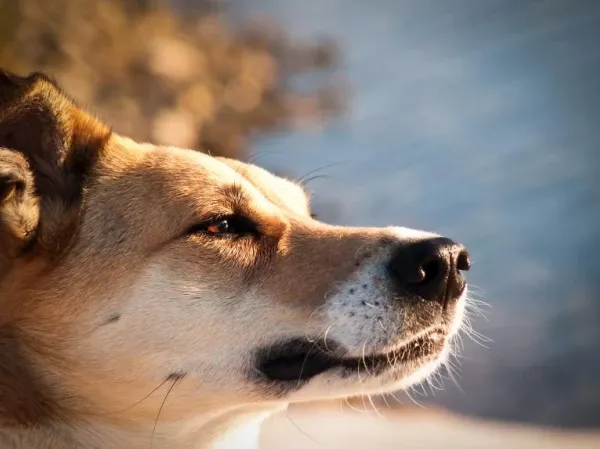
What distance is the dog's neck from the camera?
1.18 meters

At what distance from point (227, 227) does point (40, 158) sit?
39 centimetres

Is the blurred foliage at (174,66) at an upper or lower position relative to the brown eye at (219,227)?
upper

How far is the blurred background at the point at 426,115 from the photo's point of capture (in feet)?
10.1

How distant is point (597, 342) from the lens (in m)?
3.11

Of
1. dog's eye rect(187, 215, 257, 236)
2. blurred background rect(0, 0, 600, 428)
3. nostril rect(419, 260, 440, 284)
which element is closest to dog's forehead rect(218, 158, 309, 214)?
dog's eye rect(187, 215, 257, 236)

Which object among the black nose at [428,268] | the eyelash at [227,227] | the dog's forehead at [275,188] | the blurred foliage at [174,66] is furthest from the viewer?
the blurred foliage at [174,66]

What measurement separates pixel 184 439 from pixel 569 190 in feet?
8.51

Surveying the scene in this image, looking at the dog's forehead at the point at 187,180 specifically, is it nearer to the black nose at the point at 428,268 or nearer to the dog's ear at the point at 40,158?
the dog's ear at the point at 40,158

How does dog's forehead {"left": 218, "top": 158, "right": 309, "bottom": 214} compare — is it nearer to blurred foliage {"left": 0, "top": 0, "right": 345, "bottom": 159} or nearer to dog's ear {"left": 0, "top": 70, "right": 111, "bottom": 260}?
dog's ear {"left": 0, "top": 70, "right": 111, "bottom": 260}

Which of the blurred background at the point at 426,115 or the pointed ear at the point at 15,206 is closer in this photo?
the pointed ear at the point at 15,206

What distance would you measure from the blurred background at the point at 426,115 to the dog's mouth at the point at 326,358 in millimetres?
1854

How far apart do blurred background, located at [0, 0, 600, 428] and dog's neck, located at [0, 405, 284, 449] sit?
1772 mm

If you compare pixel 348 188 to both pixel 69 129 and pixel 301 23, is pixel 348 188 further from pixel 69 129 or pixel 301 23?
pixel 69 129

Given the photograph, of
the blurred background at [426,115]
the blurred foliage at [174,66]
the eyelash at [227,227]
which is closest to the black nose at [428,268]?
the eyelash at [227,227]
